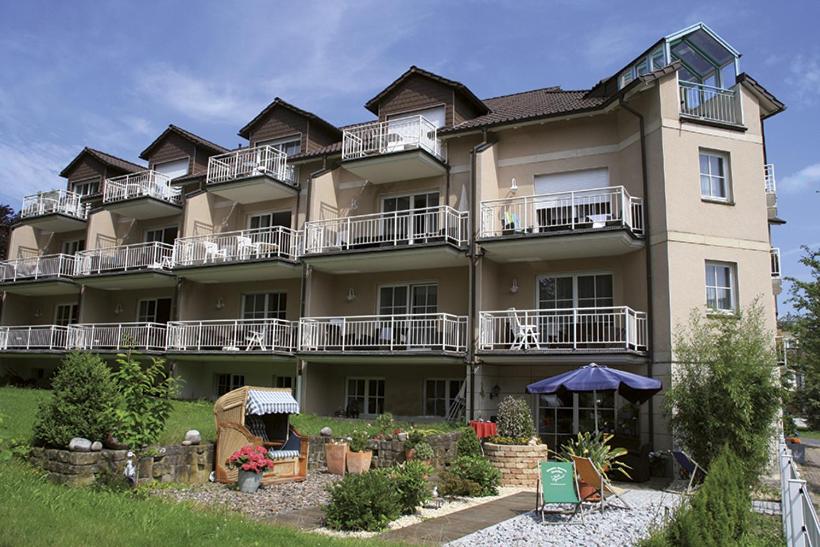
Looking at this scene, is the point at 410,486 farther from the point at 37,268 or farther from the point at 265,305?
the point at 37,268

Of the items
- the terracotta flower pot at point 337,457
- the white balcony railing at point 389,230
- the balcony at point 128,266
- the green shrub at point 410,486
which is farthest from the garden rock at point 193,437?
the balcony at point 128,266

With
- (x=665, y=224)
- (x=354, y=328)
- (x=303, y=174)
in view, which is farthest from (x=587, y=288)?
(x=303, y=174)

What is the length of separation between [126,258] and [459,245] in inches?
554

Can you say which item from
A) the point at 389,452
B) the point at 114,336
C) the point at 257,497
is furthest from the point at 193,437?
the point at 114,336

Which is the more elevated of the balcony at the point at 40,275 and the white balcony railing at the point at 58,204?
the white balcony railing at the point at 58,204

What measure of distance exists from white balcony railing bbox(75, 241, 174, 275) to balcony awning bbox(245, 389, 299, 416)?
13.0m

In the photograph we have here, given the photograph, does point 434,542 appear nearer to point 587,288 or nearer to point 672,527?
point 672,527

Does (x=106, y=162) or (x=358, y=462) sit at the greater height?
(x=106, y=162)

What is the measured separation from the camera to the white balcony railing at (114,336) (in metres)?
24.0

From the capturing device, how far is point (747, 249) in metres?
17.0

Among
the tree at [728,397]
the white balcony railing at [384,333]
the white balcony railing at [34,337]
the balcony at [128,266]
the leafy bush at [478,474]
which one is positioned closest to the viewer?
the leafy bush at [478,474]

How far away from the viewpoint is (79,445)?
31.4ft

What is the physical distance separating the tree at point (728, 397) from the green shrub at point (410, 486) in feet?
20.4

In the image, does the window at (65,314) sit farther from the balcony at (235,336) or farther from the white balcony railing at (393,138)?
the white balcony railing at (393,138)
